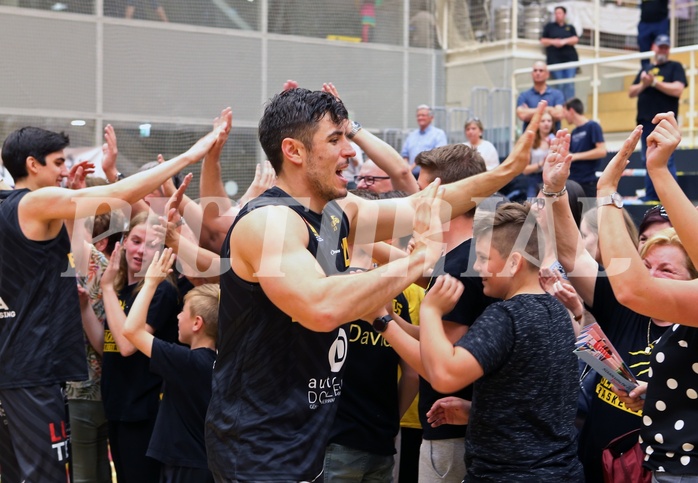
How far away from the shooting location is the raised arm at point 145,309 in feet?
16.1

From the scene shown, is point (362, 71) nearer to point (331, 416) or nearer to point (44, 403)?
point (44, 403)

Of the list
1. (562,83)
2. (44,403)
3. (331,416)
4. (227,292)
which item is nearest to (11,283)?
(44,403)

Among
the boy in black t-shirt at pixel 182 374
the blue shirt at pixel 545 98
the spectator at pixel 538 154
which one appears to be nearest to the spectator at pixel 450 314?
the boy in black t-shirt at pixel 182 374

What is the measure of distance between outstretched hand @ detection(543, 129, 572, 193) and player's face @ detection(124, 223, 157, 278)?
8.72ft

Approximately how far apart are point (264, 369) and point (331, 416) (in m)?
0.36

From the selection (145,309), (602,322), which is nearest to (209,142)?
(145,309)

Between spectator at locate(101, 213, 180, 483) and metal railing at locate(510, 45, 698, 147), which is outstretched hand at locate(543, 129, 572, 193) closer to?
spectator at locate(101, 213, 180, 483)

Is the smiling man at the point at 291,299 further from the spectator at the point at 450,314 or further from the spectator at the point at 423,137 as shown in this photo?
the spectator at the point at 423,137

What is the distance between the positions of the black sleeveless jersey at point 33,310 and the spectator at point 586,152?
8.31 meters

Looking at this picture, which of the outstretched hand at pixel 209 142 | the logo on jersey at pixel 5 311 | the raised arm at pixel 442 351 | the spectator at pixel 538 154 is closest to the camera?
the raised arm at pixel 442 351

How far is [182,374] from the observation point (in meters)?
4.82

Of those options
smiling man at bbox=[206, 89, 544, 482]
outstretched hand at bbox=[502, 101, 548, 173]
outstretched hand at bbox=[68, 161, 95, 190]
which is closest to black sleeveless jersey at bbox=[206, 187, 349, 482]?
smiling man at bbox=[206, 89, 544, 482]

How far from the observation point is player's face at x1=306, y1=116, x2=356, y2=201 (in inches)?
136

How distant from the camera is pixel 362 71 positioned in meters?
14.0
